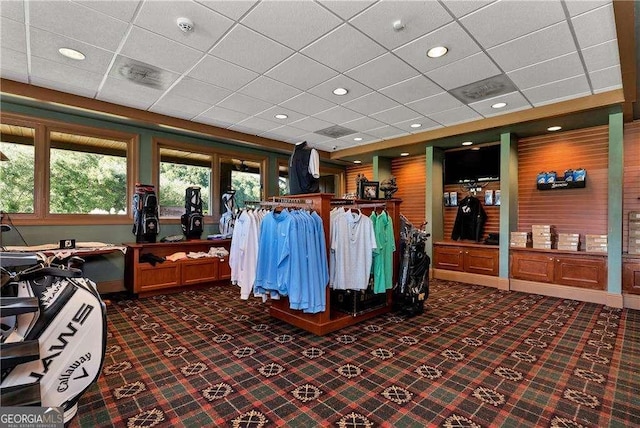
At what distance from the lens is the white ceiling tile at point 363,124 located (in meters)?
5.46

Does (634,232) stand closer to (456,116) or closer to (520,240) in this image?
(520,240)

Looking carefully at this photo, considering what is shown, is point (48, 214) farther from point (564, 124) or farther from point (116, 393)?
point (564, 124)

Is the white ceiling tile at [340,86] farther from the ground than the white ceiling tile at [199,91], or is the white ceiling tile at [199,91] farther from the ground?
the white ceiling tile at [199,91]

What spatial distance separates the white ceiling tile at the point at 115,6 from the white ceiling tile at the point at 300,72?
4.75 feet

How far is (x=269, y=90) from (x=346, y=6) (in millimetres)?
1926

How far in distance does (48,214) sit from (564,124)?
326 inches

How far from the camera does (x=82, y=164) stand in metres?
4.98

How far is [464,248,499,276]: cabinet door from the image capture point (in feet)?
18.9

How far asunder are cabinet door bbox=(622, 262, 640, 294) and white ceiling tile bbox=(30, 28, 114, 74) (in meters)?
7.29

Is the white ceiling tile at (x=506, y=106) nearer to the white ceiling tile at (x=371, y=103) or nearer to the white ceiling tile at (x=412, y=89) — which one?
the white ceiling tile at (x=412, y=89)

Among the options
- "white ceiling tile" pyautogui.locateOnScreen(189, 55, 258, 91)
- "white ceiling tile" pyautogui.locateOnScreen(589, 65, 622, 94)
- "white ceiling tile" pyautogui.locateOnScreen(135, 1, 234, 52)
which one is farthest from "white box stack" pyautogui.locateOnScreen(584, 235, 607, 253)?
"white ceiling tile" pyautogui.locateOnScreen(135, 1, 234, 52)

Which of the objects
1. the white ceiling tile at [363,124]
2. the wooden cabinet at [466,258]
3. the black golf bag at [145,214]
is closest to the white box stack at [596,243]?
the wooden cabinet at [466,258]

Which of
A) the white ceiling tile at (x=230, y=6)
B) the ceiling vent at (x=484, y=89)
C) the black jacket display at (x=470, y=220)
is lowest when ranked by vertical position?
the black jacket display at (x=470, y=220)

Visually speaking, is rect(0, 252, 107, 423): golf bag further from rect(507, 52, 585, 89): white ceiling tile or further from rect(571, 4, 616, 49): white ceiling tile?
rect(507, 52, 585, 89): white ceiling tile
